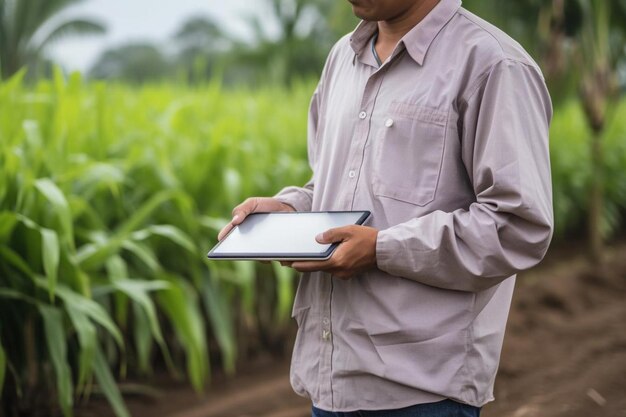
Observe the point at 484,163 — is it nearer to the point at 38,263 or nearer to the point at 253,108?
the point at 38,263

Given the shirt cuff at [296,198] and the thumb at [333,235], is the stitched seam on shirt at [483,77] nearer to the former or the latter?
Result: the thumb at [333,235]

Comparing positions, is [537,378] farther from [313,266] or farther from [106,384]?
[313,266]

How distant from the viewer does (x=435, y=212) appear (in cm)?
148

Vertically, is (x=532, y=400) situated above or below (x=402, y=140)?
below

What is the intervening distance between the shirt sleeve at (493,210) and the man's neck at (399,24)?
0.19m

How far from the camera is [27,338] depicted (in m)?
2.86

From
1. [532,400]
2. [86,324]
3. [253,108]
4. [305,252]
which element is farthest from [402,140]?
[253,108]

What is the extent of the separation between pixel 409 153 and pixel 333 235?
207 mm

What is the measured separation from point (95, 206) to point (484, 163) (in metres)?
2.31

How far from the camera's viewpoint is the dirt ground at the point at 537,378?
128 inches

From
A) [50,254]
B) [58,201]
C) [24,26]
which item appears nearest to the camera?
[50,254]

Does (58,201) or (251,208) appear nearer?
(251,208)

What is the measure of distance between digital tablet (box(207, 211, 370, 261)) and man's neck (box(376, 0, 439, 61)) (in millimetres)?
324

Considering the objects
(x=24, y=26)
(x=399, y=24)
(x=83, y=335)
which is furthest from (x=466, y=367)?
(x=24, y=26)
